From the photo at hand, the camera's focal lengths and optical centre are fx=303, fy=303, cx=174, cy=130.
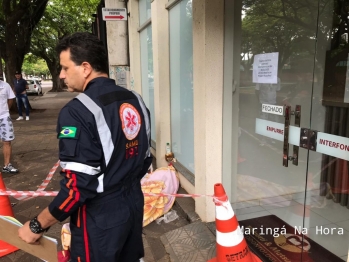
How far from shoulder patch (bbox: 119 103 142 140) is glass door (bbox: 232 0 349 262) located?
140 centimetres

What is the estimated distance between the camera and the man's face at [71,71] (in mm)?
1779

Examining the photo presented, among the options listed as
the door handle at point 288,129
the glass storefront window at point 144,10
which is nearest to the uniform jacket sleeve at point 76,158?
the door handle at point 288,129

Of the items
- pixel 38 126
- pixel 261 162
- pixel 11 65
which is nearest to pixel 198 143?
pixel 261 162

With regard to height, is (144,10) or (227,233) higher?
(144,10)

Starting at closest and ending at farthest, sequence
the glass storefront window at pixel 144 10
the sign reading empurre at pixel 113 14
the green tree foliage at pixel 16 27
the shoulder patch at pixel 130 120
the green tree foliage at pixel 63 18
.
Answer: the shoulder patch at pixel 130 120 < the sign reading empurre at pixel 113 14 < the glass storefront window at pixel 144 10 < the green tree foliage at pixel 16 27 < the green tree foliage at pixel 63 18

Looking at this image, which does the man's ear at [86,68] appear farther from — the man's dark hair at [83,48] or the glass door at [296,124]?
the glass door at [296,124]

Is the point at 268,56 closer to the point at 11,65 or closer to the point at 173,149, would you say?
the point at 173,149

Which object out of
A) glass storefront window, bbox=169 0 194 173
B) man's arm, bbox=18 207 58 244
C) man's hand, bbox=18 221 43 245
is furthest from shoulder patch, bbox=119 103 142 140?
glass storefront window, bbox=169 0 194 173

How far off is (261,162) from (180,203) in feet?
4.55

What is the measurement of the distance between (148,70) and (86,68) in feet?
16.4

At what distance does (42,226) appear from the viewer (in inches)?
66.3

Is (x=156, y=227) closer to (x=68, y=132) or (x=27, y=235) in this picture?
(x=27, y=235)

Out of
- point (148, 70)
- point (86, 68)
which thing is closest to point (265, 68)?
point (86, 68)

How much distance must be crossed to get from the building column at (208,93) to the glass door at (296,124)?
0.24 metres
